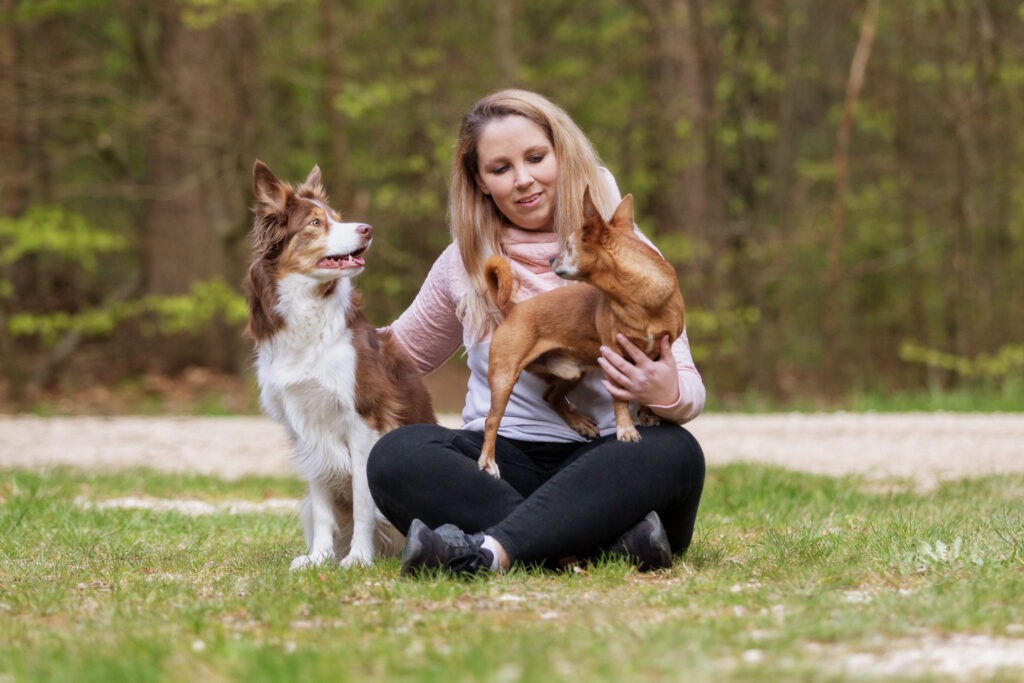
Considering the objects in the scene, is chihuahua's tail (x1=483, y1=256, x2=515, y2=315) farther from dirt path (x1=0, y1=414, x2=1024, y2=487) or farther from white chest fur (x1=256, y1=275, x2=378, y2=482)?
dirt path (x1=0, y1=414, x2=1024, y2=487)

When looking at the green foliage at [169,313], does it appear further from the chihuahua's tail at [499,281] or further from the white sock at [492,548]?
the white sock at [492,548]

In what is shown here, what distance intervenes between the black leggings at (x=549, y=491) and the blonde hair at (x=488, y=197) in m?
0.52

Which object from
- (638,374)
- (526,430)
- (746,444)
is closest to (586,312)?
(638,374)

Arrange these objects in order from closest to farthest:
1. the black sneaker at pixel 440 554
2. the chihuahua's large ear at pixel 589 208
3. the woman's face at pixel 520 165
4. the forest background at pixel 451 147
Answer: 1. the black sneaker at pixel 440 554
2. the chihuahua's large ear at pixel 589 208
3. the woman's face at pixel 520 165
4. the forest background at pixel 451 147

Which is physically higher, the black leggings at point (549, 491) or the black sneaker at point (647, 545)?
the black leggings at point (549, 491)

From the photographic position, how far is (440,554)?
390 cm

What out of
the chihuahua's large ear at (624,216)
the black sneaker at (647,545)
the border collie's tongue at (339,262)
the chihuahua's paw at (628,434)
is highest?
the chihuahua's large ear at (624,216)

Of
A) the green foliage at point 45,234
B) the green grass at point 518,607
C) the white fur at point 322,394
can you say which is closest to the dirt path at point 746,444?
the green foliage at point 45,234

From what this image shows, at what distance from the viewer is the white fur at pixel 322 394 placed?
179 inches

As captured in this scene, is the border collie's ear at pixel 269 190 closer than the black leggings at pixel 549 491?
No

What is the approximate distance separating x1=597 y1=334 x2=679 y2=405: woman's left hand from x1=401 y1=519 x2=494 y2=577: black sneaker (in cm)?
72

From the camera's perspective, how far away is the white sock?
396 centimetres

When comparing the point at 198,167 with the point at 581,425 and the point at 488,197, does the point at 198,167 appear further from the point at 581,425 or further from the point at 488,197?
the point at 581,425

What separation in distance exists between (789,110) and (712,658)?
565 inches
